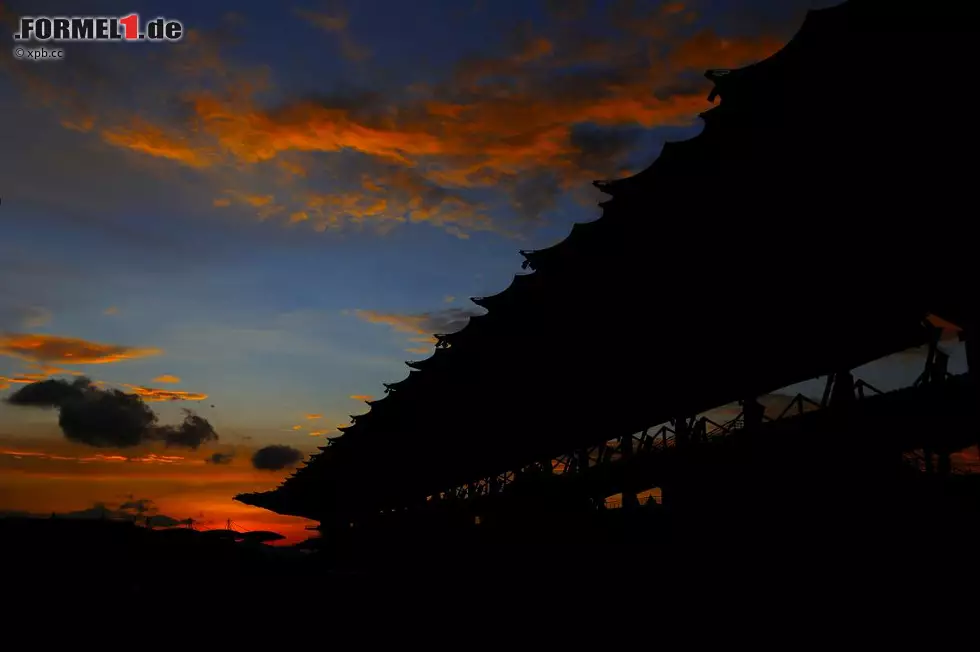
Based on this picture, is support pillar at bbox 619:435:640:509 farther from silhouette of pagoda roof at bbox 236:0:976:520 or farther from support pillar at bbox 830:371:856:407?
support pillar at bbox 830:371:856:407

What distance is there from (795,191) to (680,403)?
9.74 metres

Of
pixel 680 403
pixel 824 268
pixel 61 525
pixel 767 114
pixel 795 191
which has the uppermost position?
Answer: pixel 767 114

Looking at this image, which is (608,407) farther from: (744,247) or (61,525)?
(61,525)

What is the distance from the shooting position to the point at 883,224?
784 inches

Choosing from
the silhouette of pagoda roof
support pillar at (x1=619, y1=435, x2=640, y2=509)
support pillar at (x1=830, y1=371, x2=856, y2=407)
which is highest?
the silhouette of pagoda roof

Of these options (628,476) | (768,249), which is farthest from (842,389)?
(628,476)

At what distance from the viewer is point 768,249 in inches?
928

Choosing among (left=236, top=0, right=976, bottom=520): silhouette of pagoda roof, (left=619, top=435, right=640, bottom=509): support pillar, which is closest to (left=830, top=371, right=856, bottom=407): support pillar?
(left=236, top=0, right=976, bottom=520): silhouette of pagoda roof

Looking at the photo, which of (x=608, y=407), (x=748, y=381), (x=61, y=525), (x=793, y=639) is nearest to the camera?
(x=793, y=639)

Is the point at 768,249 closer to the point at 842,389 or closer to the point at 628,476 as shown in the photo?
the point at 842,389

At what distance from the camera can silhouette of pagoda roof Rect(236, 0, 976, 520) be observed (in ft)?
60.6

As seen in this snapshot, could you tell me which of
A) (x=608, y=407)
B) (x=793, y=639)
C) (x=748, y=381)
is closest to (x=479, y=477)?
(x=608, y=407)

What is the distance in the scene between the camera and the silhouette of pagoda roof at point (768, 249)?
18469mm

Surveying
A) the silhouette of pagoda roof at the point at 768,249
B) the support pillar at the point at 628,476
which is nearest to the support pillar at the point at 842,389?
the silhouette of pagoda roof at the point at 768,249
